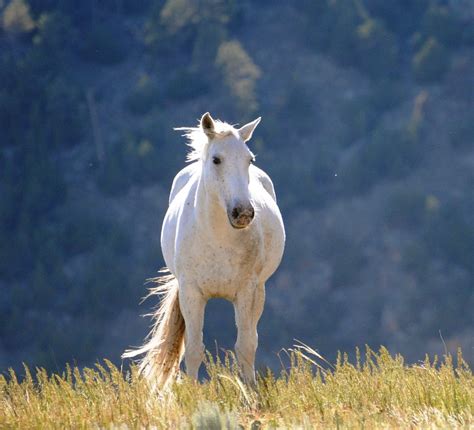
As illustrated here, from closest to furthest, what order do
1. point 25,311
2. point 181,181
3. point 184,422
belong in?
1. point 184,422
2. point 181,181
3. point 25,311

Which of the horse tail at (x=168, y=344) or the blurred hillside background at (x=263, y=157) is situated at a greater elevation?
the blurred hillside background at (x=263, y=157)

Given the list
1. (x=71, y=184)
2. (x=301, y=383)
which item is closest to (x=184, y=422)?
(x=301, y=383)

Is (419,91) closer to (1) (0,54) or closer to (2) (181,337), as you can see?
(1) (0,54)

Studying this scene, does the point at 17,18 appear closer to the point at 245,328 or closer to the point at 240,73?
the point at 240,73

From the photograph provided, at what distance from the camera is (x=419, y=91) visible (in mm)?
67750

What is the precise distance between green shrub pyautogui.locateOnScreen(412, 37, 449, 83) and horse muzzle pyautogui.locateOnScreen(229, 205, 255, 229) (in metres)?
60.7

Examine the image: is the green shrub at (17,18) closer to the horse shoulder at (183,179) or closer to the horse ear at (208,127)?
the horse shoulder at (183,179)

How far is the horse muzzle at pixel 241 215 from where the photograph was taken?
774 centimetres

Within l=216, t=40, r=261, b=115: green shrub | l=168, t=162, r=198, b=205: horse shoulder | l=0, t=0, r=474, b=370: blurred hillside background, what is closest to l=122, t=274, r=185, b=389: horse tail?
l=168, t=162, r=198, b=205: horse shoulder

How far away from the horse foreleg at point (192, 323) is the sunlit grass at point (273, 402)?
1007mm

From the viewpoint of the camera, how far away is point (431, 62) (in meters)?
67.8

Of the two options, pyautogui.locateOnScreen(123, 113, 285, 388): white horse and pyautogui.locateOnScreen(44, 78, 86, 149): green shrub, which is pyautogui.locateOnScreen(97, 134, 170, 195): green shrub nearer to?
pyautogui.locateOnScreen(44, 78, 86, 149): green shrub

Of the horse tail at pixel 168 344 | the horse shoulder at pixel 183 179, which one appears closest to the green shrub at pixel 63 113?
the horse shoulder at pixel 183 179

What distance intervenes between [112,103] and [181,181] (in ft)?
192
